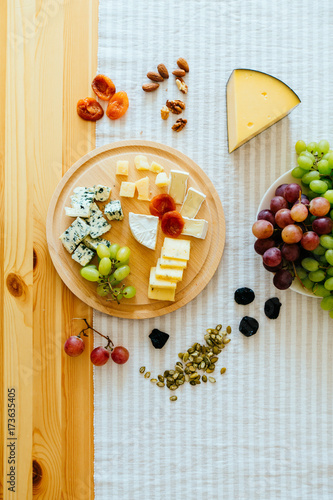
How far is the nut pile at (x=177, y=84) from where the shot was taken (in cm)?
125

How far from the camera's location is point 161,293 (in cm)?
121

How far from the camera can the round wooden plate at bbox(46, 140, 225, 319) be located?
1.23m

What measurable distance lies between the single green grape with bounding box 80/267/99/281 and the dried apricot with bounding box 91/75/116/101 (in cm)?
49

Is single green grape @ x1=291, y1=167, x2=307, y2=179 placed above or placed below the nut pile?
below

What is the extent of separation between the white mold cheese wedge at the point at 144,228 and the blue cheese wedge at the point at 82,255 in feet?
0.44

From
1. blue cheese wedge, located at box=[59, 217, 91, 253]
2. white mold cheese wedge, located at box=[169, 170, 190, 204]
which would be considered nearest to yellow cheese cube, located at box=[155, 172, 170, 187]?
white mold cheese wedge, located at box=[169, 170, 190, 204]

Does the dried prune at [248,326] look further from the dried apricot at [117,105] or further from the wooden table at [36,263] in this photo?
the dried apricot at [117,105]

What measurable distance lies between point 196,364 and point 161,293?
0.24m

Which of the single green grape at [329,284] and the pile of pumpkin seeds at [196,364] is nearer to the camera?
the single green grape at [329,284]

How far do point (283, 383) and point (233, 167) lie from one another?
2.16 feet

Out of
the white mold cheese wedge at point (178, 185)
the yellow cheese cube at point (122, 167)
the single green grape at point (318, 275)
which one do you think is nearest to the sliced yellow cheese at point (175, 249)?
the white mold cheese wedge at point (178, 185)

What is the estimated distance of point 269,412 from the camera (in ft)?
4.24

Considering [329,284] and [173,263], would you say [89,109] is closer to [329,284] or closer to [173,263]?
[173,263]

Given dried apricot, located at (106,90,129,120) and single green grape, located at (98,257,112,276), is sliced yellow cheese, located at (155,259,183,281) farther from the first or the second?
dried apricot, located at (106,90,129,120)
